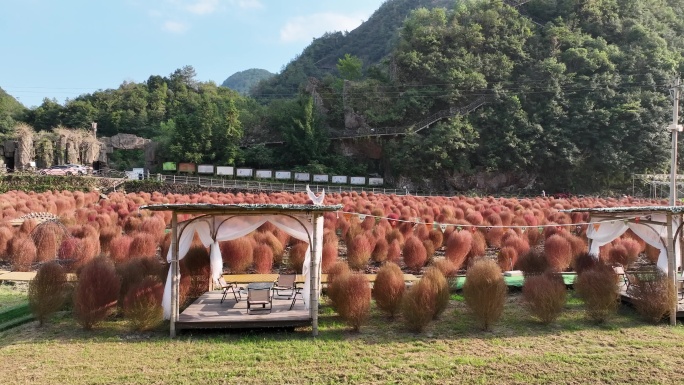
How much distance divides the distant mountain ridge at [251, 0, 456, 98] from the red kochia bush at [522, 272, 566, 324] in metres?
90.4

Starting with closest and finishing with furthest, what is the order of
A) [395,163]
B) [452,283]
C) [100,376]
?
1. [100,376]
2. [452,283]
3. [395,163]

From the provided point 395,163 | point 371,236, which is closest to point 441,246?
point 371,236

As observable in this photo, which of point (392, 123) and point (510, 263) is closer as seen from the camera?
point (510, 263)

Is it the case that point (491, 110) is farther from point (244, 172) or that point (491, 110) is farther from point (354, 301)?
point (354, 301)

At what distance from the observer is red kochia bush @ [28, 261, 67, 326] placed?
997cm

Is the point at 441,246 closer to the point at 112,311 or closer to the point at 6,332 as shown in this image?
the point at 112,311

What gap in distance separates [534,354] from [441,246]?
10237 millimetres

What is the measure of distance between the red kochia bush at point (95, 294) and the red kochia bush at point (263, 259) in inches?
202

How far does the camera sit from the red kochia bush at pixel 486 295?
10.0 metres

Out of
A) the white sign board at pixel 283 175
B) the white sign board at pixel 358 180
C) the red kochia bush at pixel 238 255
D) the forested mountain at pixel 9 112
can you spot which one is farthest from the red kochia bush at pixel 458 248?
the forested mountain at pixel 9 112

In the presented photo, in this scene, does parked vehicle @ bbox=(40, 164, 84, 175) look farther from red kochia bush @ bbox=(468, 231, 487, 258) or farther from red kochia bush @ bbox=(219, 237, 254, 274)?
red kochia bush @ bbox=(468, 231, 487, 258)

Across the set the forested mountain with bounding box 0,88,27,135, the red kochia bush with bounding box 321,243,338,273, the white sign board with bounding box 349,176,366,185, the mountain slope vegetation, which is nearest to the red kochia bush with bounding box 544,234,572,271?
the red kochia bush with bounding box 321,243,338,273

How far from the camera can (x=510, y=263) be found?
14867 mm

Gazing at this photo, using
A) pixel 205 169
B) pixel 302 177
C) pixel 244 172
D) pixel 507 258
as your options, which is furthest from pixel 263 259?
pixel 205 169
